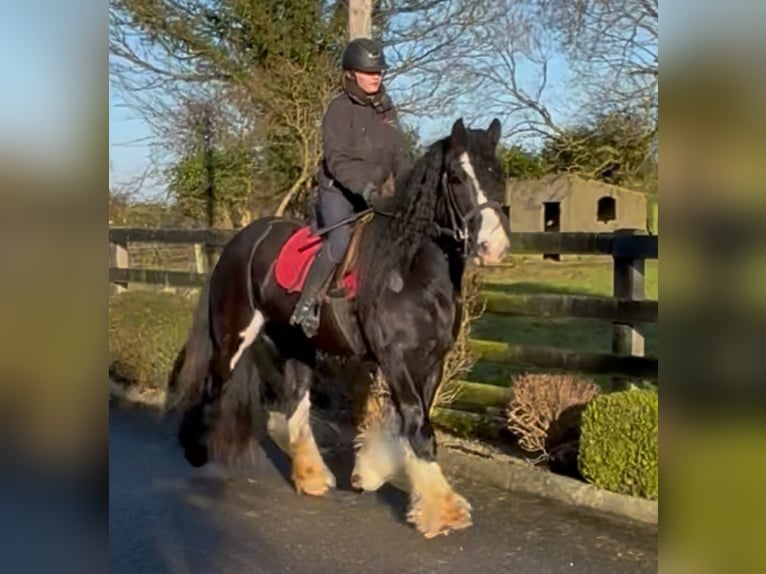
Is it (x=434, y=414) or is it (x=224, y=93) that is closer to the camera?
(x=434, y=414)

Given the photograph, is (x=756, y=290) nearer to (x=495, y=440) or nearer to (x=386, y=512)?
(x=386, y=512)

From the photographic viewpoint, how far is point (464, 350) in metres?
6.48

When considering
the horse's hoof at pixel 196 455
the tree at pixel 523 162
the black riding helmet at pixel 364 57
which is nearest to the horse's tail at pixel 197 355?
the horse's hoof at pixel 196 455

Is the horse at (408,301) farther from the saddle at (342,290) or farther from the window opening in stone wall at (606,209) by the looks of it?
the window opening in stone wall at (606,209)

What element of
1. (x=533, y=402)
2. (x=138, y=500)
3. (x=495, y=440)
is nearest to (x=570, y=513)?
(x=533, y=402)

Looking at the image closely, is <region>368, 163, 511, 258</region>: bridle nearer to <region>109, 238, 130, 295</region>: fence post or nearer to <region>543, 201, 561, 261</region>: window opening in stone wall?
<region>543, 201, 561, 261</region>: window opening in stone wall

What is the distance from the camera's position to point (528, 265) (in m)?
8.59

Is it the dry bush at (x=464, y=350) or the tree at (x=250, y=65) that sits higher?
the tree at (x=250, y=65)

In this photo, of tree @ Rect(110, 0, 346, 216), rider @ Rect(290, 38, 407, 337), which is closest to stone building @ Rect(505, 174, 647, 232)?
tree @ Rect(110, 0, 346, 216)

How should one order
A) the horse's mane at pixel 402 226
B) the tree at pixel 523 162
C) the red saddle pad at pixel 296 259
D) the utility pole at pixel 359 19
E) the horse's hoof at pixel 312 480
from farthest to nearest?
the tree at pixel 523 162 < the utility pole at pixel 359 19 < the horse's hoof at pixel 312 480 < the red saddle pad at pixel 296 259 < the horse's mane at pixel 402 226

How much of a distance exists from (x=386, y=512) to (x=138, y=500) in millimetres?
1472

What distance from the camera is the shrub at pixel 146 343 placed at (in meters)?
8.33

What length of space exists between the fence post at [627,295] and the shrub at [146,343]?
4102mm

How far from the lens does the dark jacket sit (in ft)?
15.6
